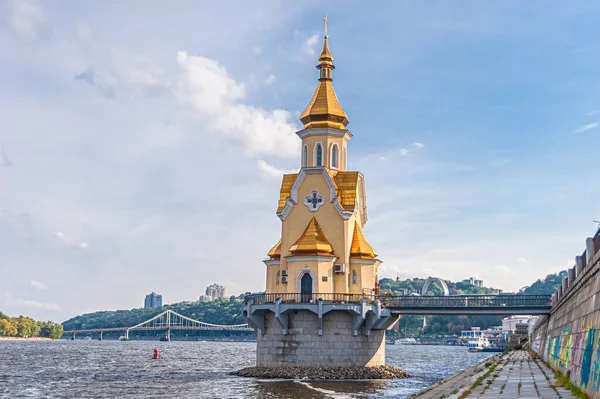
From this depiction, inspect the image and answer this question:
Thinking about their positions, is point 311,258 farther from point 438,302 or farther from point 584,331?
point 584,331

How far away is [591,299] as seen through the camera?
29125 millimetres

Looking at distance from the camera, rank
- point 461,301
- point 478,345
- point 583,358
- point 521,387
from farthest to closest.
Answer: point 478,345 → point 461,301 → point 521,387 → point 583,358

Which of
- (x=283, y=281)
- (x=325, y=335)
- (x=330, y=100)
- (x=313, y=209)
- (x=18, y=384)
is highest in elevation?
(x=330, y=100)

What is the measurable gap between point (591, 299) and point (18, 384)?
44047 mm

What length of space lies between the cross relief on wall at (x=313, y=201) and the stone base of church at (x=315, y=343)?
9036 millimetres

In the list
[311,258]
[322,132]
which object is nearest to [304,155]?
[322,132]

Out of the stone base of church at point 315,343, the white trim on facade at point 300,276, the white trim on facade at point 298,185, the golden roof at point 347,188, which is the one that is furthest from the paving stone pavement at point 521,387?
the white trim on facade at point 298,185

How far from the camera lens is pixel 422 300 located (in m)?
62.7

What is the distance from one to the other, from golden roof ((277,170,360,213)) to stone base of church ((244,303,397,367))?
8.83 metres

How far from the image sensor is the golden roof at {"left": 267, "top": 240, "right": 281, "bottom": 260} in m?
65.8

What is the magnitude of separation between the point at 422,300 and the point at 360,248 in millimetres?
6485

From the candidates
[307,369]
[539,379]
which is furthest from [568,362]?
[307,369]

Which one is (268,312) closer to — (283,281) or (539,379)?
(283,281)

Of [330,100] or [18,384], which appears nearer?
[18,384]
